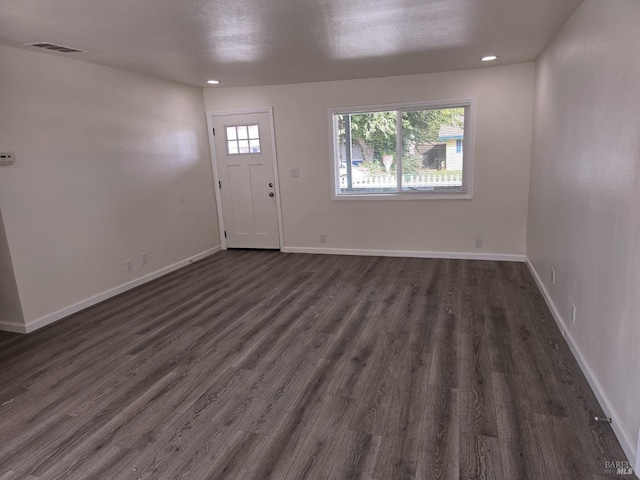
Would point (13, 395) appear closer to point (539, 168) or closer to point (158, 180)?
point (158, 180)

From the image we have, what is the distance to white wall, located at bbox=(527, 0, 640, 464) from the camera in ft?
5.97

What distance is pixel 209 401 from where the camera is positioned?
241cm

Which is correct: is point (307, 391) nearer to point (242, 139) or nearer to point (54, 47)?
point (54, 47)

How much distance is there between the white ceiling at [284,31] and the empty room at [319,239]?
0.11ft

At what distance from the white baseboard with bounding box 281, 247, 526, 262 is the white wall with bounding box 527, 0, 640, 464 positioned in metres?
1.63

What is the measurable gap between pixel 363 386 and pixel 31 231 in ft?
10.4

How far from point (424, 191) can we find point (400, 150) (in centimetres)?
63

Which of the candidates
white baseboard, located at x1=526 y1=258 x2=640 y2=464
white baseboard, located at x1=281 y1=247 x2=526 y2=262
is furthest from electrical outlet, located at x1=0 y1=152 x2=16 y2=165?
white baseboard, located at x1=526 y1=258 x2=640 y2=464

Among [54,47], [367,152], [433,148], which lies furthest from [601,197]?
[54,47]

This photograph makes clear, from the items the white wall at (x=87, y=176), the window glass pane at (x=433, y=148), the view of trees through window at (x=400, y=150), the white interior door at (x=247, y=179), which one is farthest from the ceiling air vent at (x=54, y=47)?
the window glass pane at (x=433, y=148)

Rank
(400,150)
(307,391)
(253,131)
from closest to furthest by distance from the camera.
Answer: (307,391) → (400,150) → (253,131)

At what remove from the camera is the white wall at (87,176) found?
345cm

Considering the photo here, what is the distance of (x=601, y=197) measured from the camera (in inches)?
87.3

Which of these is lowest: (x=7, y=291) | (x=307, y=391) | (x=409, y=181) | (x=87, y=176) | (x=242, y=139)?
(x=307, y=391)
